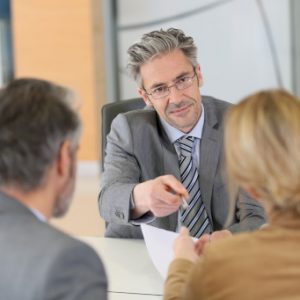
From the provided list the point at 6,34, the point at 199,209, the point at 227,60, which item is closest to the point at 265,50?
the point at 227,60

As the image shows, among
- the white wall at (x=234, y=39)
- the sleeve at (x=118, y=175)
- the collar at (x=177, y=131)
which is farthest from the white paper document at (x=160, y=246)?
the white wall at (x=234, y=39)

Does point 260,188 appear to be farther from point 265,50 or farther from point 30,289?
point 265,50

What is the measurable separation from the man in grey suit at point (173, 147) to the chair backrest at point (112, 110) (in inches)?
8.1

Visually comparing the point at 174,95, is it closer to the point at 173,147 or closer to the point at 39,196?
the point at 173,147

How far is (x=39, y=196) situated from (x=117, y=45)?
147 inches

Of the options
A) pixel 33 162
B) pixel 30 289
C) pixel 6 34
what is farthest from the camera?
pixel 6 34

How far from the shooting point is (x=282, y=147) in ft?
3.82

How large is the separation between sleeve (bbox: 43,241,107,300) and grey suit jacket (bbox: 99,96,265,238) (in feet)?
3.03

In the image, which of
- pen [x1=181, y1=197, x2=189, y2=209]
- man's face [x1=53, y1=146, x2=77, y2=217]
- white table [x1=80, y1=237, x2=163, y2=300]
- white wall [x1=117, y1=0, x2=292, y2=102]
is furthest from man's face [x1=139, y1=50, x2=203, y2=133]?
white wall [x1=117, y1=0, x2=292, y2=102]

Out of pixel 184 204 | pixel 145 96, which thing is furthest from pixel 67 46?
pixel 184 204

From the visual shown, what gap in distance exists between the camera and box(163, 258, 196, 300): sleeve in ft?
4.53

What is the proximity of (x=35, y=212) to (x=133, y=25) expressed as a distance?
3700mm

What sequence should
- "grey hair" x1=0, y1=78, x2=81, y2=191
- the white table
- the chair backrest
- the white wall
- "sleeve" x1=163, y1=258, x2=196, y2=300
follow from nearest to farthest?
1. "grey hair" x1=0, y1=78, x2=81, y2=191
2. "sleeve" x1=163, y1=258, x2=196, y2=300
3. the white table
4. the chair backrest
5. the white wall

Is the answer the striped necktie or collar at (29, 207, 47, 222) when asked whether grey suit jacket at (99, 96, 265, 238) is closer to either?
the striped necktie
